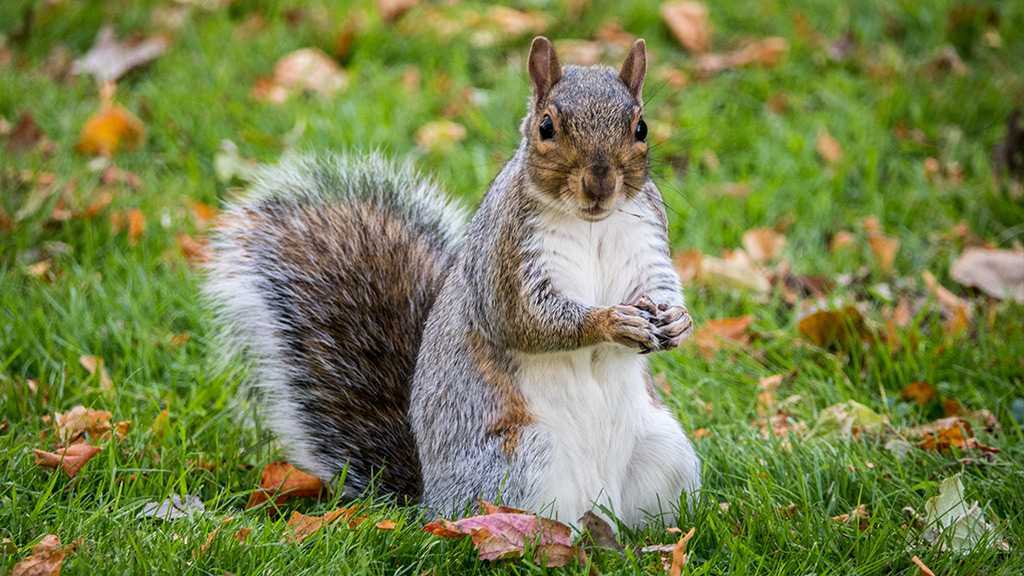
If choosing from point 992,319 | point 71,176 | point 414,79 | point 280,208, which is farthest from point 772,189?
point 71,176

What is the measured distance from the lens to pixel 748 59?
3.64m

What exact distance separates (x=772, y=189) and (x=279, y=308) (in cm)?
145

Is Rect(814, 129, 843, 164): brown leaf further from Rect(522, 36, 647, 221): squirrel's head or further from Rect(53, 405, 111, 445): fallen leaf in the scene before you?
Rect(53, 405, 111, 445): fallen leaf

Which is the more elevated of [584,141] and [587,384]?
[584,141]

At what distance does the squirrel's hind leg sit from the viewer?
1846mm

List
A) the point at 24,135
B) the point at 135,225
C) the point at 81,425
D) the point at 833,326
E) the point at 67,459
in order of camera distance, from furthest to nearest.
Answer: the point at 24,135
the point at 135,225
the point at 833,326
the point at 81,425
the point at 67,459

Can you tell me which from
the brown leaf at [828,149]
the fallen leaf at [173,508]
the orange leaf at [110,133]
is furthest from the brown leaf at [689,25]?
the fallen leaf at [173,508]

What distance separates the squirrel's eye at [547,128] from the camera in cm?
169

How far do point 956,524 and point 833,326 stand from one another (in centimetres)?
71

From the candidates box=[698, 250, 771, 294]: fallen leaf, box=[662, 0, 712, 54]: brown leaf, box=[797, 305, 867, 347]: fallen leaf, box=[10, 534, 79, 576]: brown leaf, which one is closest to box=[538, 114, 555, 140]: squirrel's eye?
box=[10, 534, 79, 576]: brown leaf

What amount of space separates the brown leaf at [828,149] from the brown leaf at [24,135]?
1.93 meters

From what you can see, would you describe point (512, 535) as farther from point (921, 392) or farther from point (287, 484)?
point (921, 392)

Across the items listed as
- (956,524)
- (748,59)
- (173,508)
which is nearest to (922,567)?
(956,524)

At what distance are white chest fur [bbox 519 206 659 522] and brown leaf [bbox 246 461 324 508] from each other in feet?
1.34
